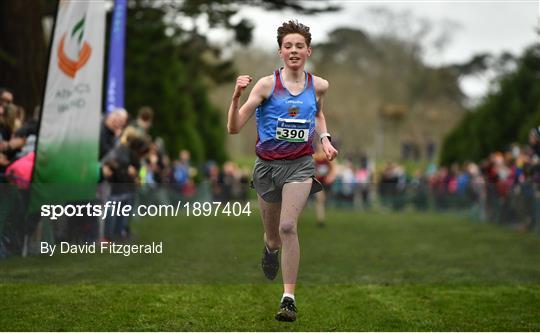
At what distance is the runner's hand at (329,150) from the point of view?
7422mm

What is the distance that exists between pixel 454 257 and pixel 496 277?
96.0 inches

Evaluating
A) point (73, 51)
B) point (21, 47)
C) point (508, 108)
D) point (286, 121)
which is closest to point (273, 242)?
point (286, 121)

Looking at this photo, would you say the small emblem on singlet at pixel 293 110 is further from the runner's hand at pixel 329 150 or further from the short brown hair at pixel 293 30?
the short brown hair at pixel 293 30

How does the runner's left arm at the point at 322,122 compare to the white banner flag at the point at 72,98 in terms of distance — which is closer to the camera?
the runner's left arm at the point at 322,122

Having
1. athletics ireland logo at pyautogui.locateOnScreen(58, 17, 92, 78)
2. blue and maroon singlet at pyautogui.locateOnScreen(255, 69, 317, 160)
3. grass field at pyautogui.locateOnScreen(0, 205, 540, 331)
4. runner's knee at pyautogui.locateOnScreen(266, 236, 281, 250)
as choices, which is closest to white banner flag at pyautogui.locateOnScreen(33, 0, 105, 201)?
athletics ireland logo at pyautogui.locateOnScreen(58, 17, 92, 78)

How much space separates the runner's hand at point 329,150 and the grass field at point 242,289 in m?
1.41

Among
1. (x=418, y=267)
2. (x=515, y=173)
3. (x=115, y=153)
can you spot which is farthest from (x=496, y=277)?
(x=515, y=173)

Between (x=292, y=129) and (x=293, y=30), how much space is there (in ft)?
2.69

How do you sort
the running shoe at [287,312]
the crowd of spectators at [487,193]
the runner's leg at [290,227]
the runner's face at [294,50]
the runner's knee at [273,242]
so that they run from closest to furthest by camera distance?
the running shoe at [287,312], the runner's face at [294,50], the runner's leg at [290,227], the runner's knee at [273,242], the crowd of spectators at [487,193]

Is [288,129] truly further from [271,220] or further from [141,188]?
[141,188]

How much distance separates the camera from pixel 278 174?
764 cm

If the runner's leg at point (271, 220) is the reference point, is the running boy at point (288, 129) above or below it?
above

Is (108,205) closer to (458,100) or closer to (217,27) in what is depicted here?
(217,27)

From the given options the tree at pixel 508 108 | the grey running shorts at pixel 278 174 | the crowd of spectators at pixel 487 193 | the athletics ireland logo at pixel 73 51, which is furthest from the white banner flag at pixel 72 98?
the tree at pixel 508 108
